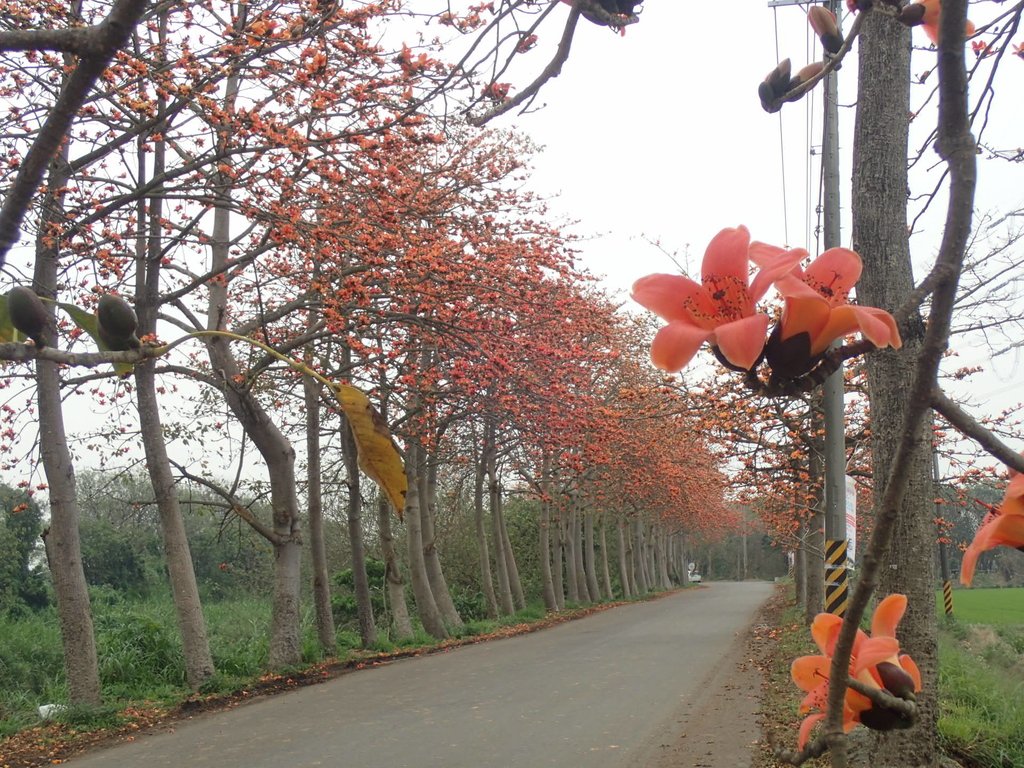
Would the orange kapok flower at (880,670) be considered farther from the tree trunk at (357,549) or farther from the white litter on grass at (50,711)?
the tree trunk at (357,549)

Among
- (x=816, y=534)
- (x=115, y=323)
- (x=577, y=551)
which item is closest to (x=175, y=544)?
(x=816, y=534)

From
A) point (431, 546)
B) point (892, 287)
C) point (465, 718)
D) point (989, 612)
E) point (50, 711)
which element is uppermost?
point (892, 287)

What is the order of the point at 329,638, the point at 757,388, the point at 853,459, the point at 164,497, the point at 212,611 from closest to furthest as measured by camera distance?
the point at 757,388
the point at 164,497
the point at 329,638
the point at 853,459
the point at 212,611

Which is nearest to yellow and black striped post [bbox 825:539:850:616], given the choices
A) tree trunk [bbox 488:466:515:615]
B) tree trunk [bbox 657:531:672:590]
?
tree trunk [bbox 488:466:515:615]

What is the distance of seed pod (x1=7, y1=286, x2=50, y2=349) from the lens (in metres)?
1.26

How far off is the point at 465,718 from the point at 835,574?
12.8 feet

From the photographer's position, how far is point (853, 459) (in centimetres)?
1653

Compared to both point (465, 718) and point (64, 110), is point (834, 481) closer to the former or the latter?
point (465, 718)

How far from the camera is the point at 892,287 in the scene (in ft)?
14.5

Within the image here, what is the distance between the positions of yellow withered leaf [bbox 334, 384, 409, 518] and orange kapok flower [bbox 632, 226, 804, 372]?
0.39 m

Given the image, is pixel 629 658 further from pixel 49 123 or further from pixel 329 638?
pixel 49 123

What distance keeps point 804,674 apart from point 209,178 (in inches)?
344

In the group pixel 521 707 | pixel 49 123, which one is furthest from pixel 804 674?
pixel 521 707

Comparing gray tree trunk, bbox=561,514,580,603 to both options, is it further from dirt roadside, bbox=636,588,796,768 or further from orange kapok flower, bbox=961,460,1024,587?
orange kapok flower, bbox=961,460,1024,587
